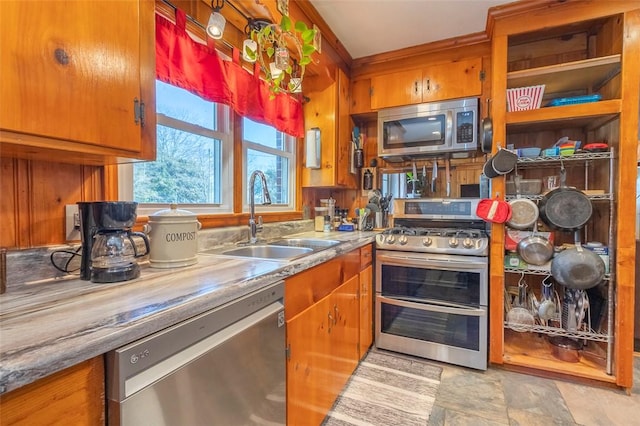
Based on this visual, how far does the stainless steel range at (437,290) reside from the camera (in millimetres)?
2057

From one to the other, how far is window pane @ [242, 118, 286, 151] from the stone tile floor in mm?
2073

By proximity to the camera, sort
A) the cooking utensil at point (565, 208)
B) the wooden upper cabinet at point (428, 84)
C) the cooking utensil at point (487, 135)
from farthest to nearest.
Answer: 1. the wooden upper cabinet at point (428, 84)
2. the cooking utensil at point (487, 135)
3. the cooking utensil at point (565, 208)

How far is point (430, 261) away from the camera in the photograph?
214 cm

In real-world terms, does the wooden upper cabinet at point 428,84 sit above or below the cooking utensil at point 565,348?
above

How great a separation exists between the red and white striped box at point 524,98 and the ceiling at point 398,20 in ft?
1.98

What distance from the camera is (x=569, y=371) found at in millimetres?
1933

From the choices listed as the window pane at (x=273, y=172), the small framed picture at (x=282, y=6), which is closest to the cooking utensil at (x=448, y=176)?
the window pane at (x=273, y=172)

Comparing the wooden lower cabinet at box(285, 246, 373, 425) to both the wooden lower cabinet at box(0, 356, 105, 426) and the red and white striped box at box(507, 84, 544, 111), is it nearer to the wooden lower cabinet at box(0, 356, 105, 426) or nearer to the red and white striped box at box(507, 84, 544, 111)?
the wooden lower cabinet at box(0, 356, 105, 426)

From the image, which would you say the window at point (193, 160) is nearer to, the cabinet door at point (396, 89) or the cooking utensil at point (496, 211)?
the cabinet door at point (396, 89)

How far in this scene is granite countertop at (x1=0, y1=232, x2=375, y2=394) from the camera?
516 millimetres

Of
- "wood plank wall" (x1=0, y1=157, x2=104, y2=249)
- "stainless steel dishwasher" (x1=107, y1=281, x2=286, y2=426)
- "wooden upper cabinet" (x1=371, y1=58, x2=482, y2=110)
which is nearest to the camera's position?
"stainless steel dishwasher" (x1=107, y1=281, x2=286, y2=426)

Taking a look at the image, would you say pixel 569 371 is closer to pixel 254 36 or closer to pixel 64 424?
pixel 64 424

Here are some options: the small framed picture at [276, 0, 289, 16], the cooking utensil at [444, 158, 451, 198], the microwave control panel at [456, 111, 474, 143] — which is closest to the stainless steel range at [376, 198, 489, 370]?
the cooking utensil at [444, 158, 451, 198]

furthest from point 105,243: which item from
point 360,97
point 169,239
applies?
point 360,97
